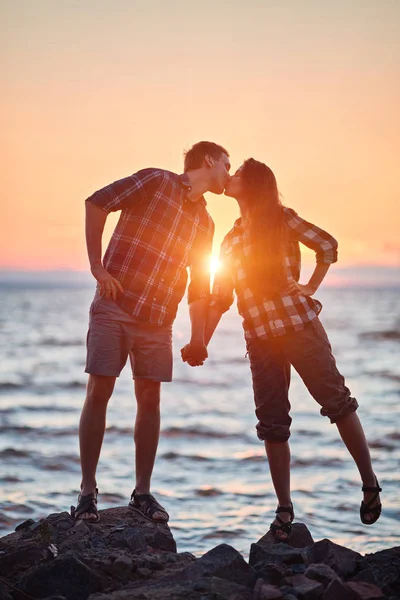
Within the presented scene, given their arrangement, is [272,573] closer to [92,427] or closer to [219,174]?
[92,427]

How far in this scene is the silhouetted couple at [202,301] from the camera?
4.67 m

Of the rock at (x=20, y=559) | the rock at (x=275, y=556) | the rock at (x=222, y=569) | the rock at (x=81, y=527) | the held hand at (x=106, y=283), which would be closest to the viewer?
the rock at (x=222, y=569)

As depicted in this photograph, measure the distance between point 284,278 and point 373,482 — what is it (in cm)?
143

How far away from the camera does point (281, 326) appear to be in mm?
4645

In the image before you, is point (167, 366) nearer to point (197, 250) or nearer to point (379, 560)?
point (197, 250)

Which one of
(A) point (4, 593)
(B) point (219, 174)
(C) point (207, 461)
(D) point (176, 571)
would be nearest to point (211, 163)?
(B) point (219, 174)

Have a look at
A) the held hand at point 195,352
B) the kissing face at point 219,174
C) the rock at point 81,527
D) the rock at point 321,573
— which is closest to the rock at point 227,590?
the rock at point 321,573

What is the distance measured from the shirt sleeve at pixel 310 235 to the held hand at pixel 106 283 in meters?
1.18

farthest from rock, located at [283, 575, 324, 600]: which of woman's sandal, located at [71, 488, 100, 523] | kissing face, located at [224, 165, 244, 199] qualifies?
kissing face, located at [224, 165, 244, 199]

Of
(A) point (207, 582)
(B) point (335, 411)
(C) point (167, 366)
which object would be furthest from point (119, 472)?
(A) point (207, 582)

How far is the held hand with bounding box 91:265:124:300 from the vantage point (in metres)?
4.79

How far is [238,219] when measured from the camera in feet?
16.4

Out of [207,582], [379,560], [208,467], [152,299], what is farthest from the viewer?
[208,467]

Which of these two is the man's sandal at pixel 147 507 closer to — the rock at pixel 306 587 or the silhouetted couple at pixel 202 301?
the silhouetted couple at pixel 202 301
